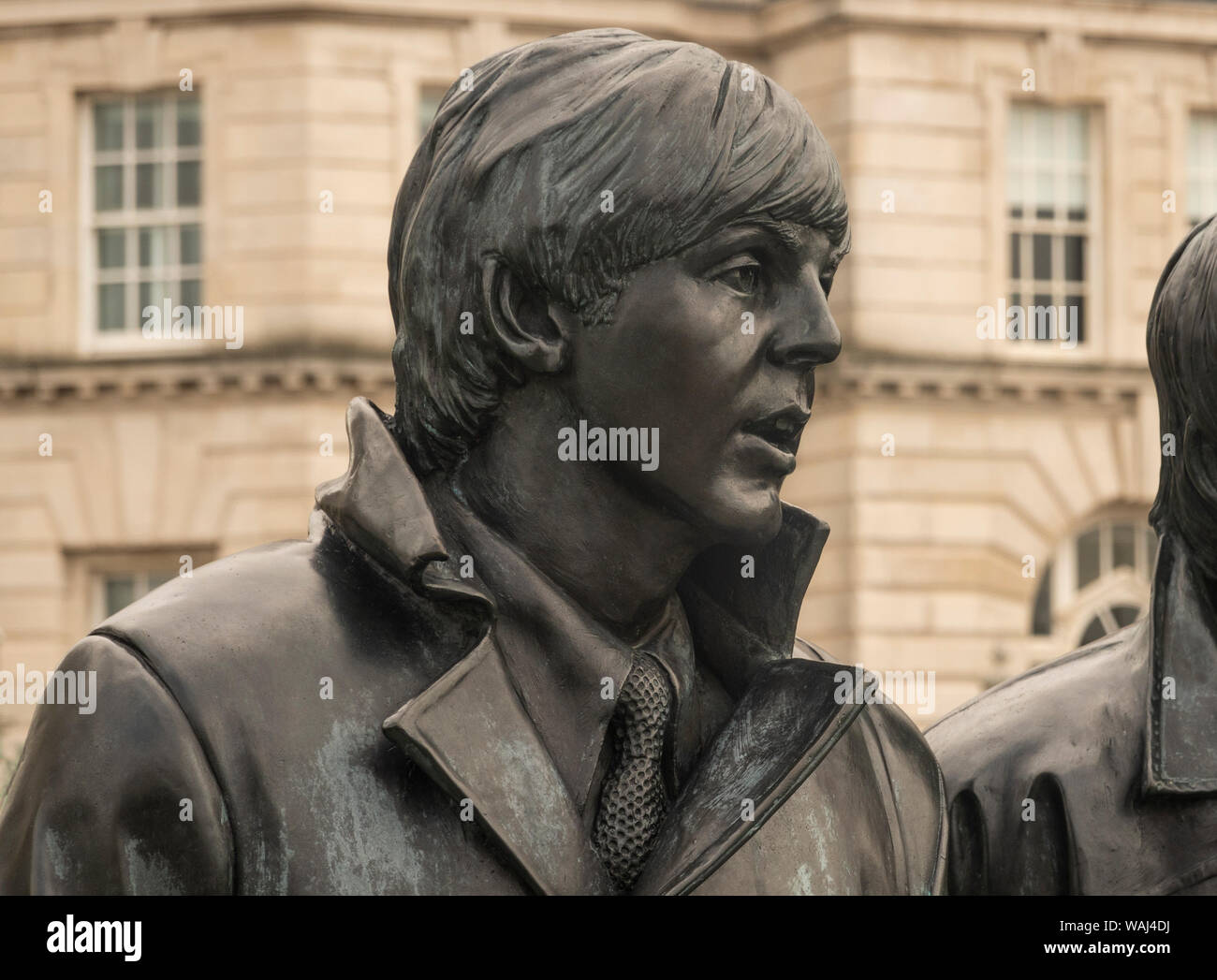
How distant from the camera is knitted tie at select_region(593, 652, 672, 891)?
3373 mm

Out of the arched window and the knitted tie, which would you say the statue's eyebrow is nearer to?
the knitted tie

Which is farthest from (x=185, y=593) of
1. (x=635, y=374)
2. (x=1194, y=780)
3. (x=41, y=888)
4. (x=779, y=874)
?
(x=1194, y=780)

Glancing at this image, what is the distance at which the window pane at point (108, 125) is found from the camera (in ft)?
84.2

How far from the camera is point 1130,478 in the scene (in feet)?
83.4

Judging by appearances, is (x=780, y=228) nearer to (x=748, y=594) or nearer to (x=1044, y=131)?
(x=748, y=594)

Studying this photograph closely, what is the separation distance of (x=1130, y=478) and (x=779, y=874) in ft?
74.0

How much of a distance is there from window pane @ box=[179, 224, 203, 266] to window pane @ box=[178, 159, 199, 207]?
0.77ft

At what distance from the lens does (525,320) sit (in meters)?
3.38

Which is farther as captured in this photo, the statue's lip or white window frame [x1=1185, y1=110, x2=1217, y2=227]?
white window frame [x1=1185, y1=110, x2=1217, y2=227]

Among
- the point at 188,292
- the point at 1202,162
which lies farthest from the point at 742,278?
the point at 1202,162

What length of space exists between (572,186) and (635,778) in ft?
2.50

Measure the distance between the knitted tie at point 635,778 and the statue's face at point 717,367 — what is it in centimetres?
22

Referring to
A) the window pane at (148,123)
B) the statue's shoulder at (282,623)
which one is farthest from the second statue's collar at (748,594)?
the window pane at (148,123)

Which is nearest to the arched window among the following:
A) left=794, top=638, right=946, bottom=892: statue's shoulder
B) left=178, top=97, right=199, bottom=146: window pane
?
left=178, top=97, right=199, bottom=146: window pane
